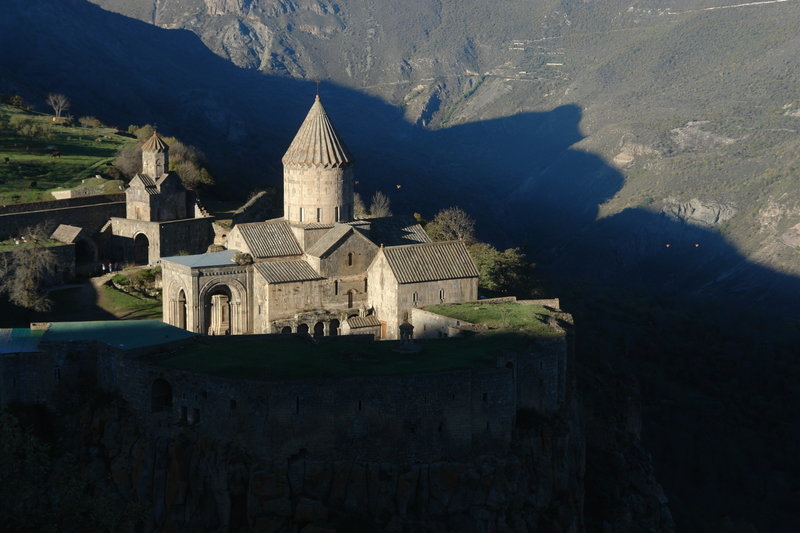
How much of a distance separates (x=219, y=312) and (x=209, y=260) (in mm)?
1918

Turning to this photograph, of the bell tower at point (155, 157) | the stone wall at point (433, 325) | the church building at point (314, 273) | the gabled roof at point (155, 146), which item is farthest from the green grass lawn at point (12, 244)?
the stone wall at point (433, 325)

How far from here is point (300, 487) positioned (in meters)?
27.9

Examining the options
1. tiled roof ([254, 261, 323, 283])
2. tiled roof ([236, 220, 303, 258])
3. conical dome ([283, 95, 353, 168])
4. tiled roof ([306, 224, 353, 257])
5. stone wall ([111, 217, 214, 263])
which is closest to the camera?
tiled roof ([254, 261, 323, 283])

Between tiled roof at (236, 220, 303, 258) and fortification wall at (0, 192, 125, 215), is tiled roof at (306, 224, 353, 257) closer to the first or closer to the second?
tiled roof at (236, 220, 303, 258)

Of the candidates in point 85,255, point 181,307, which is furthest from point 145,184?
point 181,307

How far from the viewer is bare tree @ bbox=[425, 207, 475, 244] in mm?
54625

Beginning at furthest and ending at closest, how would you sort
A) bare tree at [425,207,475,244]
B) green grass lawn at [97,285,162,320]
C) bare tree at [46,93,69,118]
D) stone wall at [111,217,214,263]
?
bare tree at [46,93,69,118] → bare tree at [425,207,475,244] → stone wall at [111,217,214,263] → green grass lawn at [97,285,162,320]

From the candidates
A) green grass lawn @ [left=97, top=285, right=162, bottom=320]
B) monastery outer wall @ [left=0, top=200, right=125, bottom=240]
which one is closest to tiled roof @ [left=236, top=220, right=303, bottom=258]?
green grass lawn @ [left=97, top=285, right=162, bottom=320]

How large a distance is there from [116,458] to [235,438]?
3.65 m

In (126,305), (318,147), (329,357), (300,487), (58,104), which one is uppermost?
(58,104)

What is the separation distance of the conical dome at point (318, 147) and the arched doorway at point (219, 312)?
5225 millimetres

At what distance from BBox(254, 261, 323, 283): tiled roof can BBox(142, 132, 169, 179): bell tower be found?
1089 cm

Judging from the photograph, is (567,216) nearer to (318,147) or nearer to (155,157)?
(155,157)

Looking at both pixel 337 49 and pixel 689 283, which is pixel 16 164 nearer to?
pixel 689 283
